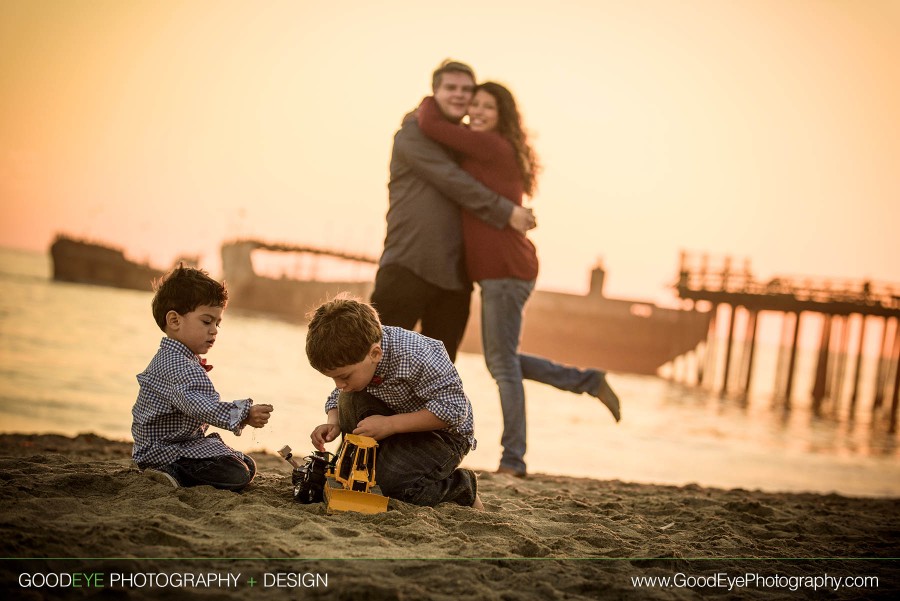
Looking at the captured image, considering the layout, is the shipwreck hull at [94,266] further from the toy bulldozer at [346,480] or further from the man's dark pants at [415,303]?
the toy bulldozer at [346,480]

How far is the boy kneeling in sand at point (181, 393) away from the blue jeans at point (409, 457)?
1.15ft

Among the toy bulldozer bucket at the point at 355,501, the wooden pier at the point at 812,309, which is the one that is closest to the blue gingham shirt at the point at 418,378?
the toy bulldozer bucket at the point at 355,501

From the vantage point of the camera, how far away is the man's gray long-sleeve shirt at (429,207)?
13.9 feet

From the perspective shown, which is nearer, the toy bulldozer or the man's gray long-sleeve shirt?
the toy bulldozer

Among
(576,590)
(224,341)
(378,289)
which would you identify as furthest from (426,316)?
(224,341)

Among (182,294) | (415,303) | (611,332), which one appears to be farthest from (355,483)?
(611,332)

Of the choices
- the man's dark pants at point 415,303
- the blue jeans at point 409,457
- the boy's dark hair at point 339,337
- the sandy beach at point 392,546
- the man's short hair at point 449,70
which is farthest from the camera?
the man's short hair at point 449,70

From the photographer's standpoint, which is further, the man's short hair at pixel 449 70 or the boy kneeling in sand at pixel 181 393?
the man's short hair at pixel 449 70

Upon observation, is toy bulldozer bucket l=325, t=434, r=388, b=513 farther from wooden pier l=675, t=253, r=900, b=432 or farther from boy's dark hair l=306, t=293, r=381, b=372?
wooden pier l=675, t=253, r=900, b=432

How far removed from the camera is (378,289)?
167 inches

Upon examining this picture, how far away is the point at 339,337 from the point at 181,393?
609 mm

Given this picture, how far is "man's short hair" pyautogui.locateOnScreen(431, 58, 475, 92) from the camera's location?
14.4ft

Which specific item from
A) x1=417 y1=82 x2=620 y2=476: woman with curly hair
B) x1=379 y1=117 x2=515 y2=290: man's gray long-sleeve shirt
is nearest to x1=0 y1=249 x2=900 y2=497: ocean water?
x1=379 y1=117 x2=515 y2=290: man's gray long-sleeve shirt

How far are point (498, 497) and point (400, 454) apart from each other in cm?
78
